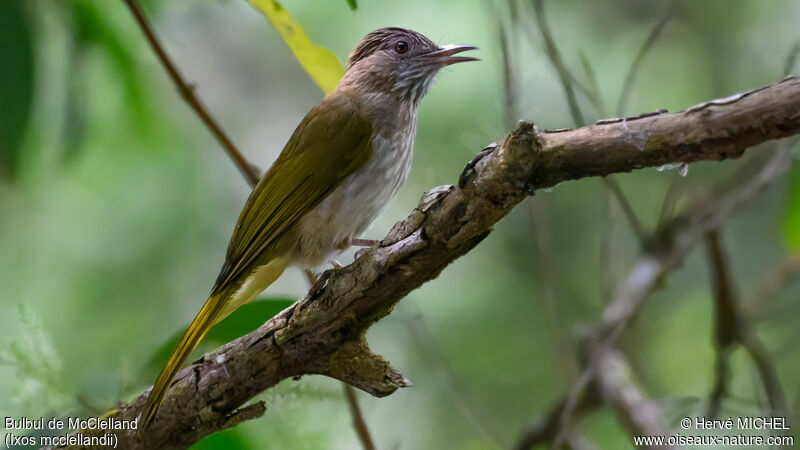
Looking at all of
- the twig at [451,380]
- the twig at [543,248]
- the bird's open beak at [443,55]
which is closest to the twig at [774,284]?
the twig at [543,248]

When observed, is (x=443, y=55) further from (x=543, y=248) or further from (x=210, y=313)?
(x=210, y=313)

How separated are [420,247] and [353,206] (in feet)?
2.81

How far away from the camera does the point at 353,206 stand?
8.95 feet

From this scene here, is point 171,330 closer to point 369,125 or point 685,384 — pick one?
point 369,125

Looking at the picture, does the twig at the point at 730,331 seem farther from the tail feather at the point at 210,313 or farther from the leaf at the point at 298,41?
the leaf at the point at 298,41

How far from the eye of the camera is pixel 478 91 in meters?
4.47

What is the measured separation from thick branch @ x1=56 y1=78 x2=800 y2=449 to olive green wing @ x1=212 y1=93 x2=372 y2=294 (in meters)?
0.43

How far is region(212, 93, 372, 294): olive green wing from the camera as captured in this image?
8.80 feet

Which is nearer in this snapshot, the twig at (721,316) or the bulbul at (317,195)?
the bulbul at (317,195)

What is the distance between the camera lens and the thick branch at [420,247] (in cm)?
149

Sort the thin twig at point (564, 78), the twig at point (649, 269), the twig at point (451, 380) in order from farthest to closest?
the twig at point (451, 380) < the twig at point (649, 269) < the thin twig at point (564, 78)

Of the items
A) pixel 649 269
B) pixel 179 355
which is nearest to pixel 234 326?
pixel 179 355

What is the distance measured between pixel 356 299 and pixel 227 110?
12.2 feet

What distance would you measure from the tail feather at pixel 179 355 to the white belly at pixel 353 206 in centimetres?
42
